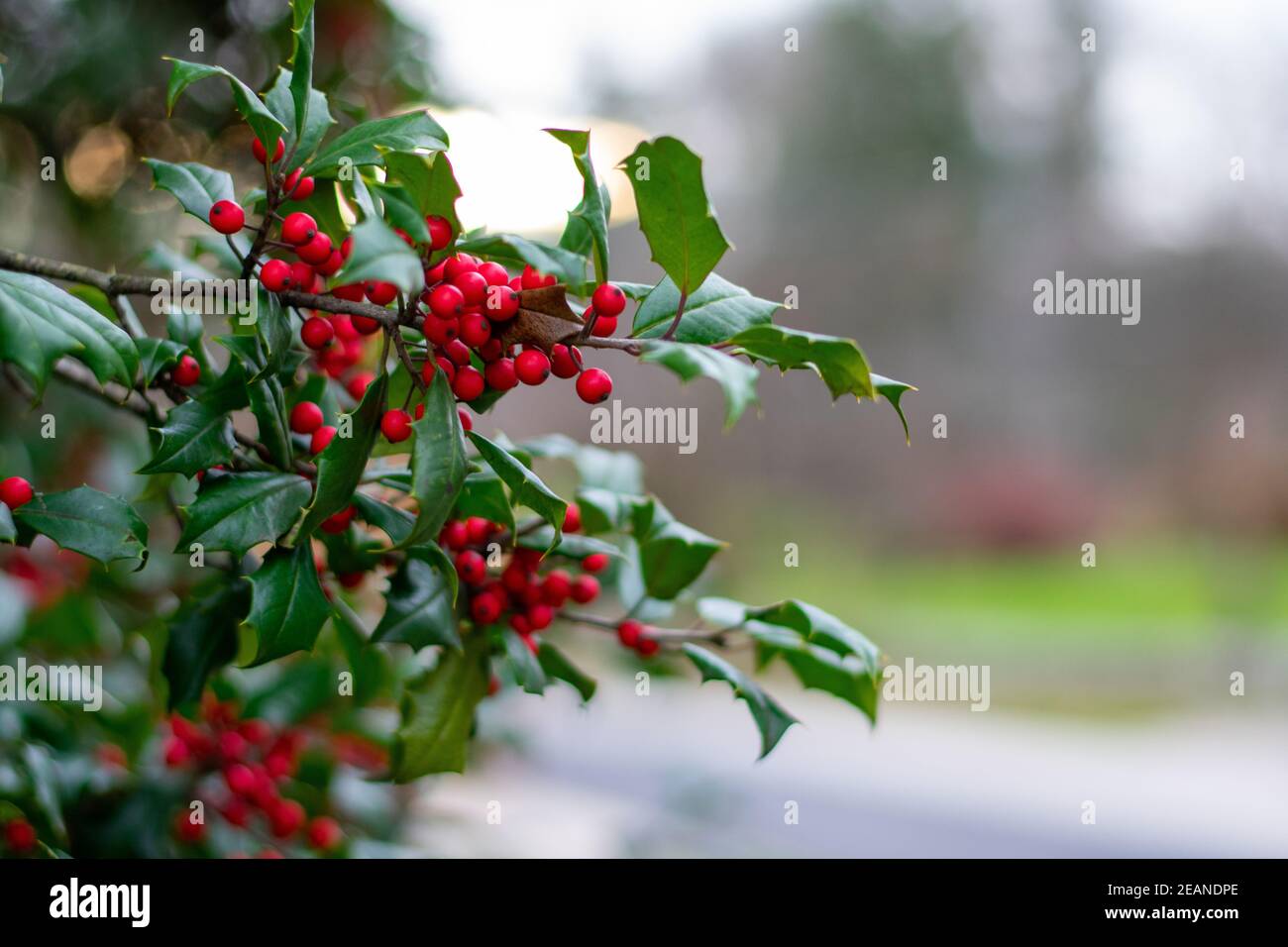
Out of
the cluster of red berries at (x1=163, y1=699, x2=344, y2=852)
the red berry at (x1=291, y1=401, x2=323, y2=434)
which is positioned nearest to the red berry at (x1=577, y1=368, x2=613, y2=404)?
the red berry at (x1=291, y1=401, x2=323, y2=434)

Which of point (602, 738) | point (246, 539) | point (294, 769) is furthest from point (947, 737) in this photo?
point (246, 539)

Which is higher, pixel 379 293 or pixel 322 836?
pixel 379 293

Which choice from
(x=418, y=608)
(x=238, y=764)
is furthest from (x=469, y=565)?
(x=238, y=764)

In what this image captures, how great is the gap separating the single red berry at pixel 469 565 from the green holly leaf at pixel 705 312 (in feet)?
0.72

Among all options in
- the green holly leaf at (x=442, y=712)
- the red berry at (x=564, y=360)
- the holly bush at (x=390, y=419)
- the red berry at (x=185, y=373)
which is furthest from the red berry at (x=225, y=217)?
the green holly leaf at (x=442, y=712)

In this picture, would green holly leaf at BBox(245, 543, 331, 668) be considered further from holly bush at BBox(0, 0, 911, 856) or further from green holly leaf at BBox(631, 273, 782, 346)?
green holly leaf at BBox(631, 273, 782, 346)

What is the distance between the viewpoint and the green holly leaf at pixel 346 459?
542 millimetres

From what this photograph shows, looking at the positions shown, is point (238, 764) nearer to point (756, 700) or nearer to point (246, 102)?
point (756, 700)

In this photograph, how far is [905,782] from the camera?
4.26 meters

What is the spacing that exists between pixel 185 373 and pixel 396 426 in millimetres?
169

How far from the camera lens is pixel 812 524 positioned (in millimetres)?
7801

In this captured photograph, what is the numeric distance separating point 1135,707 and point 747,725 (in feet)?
7.03

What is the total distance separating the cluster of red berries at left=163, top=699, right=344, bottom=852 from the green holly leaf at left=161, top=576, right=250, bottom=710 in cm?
34

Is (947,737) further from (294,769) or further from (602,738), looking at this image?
(294,769)
